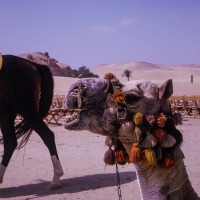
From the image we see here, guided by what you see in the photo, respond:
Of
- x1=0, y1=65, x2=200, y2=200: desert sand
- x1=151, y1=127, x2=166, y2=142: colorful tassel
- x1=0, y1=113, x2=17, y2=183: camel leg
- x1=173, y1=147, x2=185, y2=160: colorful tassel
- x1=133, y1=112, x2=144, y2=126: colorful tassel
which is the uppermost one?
x1=133, y1=112, x2=144, y2=126: colorful tassel

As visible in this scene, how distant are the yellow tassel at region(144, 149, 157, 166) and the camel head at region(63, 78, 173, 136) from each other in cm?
24

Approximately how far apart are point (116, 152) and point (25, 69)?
14.2 feet

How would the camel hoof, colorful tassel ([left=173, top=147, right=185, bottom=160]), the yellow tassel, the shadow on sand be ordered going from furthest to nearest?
1. the camel hoof
2. the shadow on sand
3. colorful tassel ([left=173, top=147, right=185, bottom=160])
4. the yellow tassel

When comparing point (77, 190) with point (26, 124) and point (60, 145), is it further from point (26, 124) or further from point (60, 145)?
point (60, 145)

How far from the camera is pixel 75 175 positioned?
7168 millimetres

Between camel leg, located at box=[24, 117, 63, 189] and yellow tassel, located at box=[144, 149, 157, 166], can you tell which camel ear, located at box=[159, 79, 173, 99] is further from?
camel leg, located at box=[24, 117, 63, 189]

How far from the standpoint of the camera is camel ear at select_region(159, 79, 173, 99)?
2.43 meters

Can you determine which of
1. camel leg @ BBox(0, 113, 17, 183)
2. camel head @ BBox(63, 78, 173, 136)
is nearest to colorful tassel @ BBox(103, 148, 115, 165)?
camel head @ BBox(63, 78, 173, 136)

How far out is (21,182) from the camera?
6816 millimetres

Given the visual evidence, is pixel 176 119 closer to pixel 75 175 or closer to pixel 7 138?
pixel 7 138

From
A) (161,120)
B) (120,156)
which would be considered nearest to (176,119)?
(161,120)

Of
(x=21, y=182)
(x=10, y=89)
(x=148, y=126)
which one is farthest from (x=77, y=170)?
(x=148, y=126)

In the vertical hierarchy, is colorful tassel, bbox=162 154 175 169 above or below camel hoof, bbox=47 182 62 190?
above

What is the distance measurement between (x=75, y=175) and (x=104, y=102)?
4891 mm
